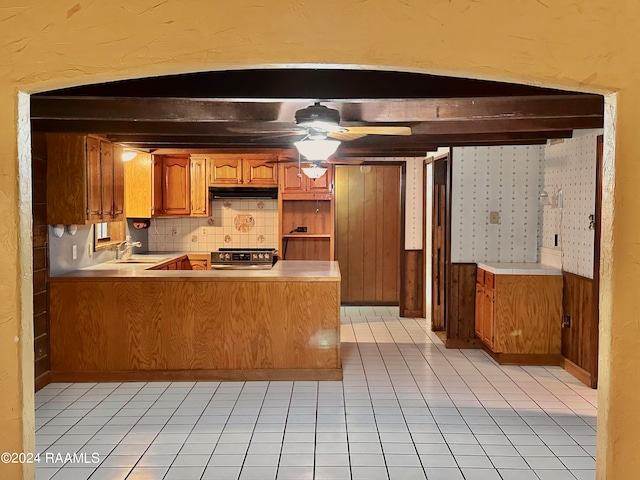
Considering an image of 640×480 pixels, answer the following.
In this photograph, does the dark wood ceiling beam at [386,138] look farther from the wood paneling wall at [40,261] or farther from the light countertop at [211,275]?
the light countertop at [211,275]

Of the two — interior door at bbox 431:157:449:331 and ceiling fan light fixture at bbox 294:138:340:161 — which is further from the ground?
ceiling fan light fixture at bbox 294:138:340:161

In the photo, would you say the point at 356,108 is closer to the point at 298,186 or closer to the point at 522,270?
the point at 522,270

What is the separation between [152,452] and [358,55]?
8.80 feet

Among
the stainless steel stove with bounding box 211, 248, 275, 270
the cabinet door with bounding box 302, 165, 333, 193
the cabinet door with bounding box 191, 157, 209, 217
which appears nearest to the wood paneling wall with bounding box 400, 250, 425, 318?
the cabinet door with bounding box 302, 165, 333, 193

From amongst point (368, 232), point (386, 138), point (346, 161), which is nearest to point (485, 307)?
point (386, 138)

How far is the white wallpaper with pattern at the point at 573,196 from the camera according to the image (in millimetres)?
4719

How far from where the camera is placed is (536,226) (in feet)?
19.2

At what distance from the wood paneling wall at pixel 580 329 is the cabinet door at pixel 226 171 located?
4359mm

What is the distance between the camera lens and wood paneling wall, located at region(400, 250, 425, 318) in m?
7.50

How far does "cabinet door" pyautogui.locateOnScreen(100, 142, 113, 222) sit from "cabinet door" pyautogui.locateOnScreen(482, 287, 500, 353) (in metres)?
3.69

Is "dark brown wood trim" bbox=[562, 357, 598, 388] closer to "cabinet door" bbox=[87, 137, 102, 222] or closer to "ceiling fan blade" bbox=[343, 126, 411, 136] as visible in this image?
"ceiling fan blade" bbox=[343, 126, 411, 136]

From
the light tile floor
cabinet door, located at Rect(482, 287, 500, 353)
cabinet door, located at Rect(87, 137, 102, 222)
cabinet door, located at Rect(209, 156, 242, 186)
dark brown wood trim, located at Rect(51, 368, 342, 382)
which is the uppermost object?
cabinet door, located at Rect(209, 156, 242, 186)

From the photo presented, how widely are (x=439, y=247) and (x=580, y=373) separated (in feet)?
7.85

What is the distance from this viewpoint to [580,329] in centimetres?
488
